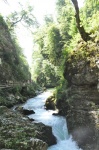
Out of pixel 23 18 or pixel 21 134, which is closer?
pixel 21 134

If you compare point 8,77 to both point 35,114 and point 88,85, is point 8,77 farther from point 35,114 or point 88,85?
point 88,85

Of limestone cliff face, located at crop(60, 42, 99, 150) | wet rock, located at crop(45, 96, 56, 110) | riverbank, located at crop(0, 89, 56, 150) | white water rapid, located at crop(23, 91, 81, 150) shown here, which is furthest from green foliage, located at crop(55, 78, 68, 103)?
riverbank, located at crop(0, 89, 56, 150)

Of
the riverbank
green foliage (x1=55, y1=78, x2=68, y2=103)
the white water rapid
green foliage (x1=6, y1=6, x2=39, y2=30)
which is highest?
green foliage (x1=6, y1=6, x2=39, y2=30)

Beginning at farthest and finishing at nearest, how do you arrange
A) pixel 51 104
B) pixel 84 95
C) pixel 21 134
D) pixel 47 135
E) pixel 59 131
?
pixel 51 104
pixel 59 131
pixel 84 95
pixel 47 135
pixel 21 134

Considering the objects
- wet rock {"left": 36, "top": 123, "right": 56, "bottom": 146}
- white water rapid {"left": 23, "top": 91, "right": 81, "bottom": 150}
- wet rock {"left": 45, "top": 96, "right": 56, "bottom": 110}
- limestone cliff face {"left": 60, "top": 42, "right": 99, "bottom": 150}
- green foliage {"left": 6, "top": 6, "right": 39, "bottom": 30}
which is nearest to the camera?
limestone cliff face {"left": 60, "top": 42, "right": 99, "bottom": 150}

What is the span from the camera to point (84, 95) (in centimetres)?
1633

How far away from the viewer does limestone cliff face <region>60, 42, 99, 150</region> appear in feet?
45.4

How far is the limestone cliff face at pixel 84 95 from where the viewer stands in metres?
13.8

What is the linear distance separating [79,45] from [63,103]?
455 cm

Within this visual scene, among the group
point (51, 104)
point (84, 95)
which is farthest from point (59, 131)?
point (51, 104)

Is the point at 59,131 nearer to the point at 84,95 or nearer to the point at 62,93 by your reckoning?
the point at 84,95

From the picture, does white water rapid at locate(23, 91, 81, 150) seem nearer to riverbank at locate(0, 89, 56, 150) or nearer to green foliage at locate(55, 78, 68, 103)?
riverbank at locate(0, 89, 56, 150)

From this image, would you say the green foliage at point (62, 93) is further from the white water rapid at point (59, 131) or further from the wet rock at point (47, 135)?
the wet rock at point (47, 135)

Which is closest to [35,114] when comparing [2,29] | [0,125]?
[0,125]
